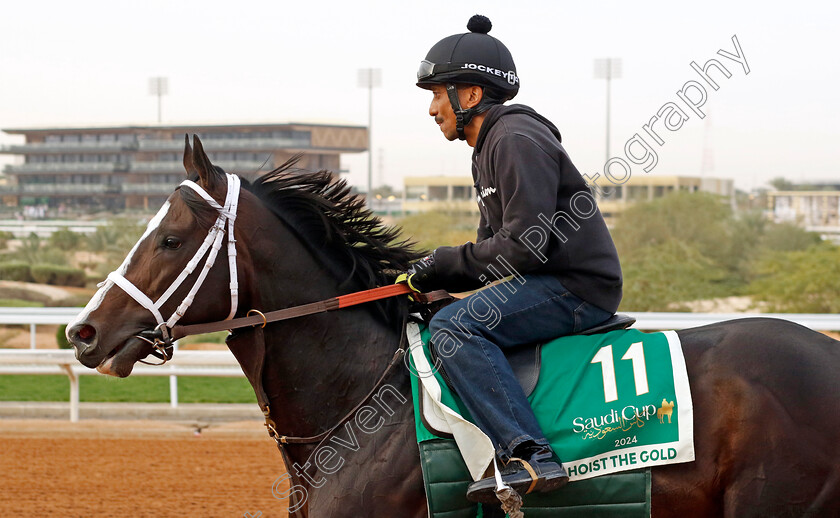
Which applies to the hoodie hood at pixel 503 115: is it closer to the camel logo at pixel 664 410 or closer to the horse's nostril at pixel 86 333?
the camel logo at pixel 664 410

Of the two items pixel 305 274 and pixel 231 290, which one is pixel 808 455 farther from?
pixel 231 290

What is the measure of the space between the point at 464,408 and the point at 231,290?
872 mm

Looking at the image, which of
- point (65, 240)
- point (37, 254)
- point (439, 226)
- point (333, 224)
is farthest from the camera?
point (439, 226)

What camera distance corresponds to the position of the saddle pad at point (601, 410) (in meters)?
2.52

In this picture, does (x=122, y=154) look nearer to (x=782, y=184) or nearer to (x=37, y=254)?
(x=37, y=254)

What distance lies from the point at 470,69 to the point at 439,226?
76.4 ft

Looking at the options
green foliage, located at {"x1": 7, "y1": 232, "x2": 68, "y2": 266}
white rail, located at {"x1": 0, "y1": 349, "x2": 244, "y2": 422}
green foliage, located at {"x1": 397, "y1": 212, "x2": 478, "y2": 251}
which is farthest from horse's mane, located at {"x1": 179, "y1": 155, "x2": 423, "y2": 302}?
green foliage, located at {"x1": 7, "y1": 232, "x2": 68, "y2": 266}

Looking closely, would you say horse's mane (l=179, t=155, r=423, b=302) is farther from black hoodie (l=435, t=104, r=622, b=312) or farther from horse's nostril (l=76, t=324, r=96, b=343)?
horse's nostril (l=76, t=324, r=96, b=343)

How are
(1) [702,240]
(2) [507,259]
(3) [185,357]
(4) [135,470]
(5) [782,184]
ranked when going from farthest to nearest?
(5) [782,184] → (1) [702,240] → (3) [185,357] → (4) [135,470] → (2) [507,259]

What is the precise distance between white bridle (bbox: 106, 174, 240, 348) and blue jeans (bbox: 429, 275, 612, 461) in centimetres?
70

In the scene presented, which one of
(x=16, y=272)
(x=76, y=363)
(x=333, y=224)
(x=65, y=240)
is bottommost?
(x=16, y=272)

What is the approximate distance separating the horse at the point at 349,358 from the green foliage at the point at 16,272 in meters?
21.9

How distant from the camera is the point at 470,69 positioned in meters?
2.83

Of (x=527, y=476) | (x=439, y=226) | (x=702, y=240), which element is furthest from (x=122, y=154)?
(x=527, y=476)
